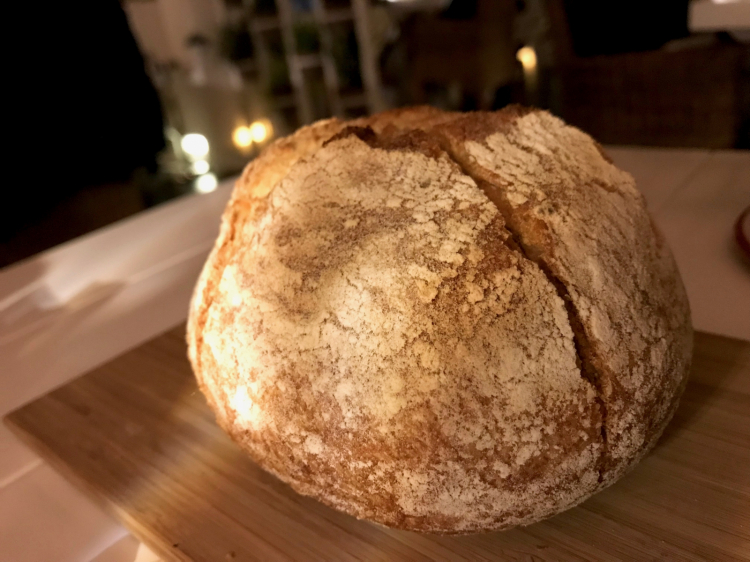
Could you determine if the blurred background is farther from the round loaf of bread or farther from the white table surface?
the round loaf of bread

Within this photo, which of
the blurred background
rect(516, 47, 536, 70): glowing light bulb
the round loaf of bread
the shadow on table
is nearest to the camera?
the round loaf of bread

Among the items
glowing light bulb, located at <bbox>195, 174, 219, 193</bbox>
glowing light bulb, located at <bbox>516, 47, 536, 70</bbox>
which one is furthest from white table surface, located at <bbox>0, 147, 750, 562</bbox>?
glowing light bulb, located at <bbox>516, 47, 536, 70</bbox>

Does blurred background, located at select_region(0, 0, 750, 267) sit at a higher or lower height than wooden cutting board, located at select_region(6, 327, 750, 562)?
higher

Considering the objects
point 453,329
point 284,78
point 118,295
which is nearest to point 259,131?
point 284,78

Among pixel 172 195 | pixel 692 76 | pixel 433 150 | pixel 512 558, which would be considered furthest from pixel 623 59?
pixel 512 558

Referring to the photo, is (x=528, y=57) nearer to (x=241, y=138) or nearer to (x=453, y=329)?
(x=241, y=138)

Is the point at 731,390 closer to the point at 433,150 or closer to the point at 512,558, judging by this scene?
the point at 512,558
